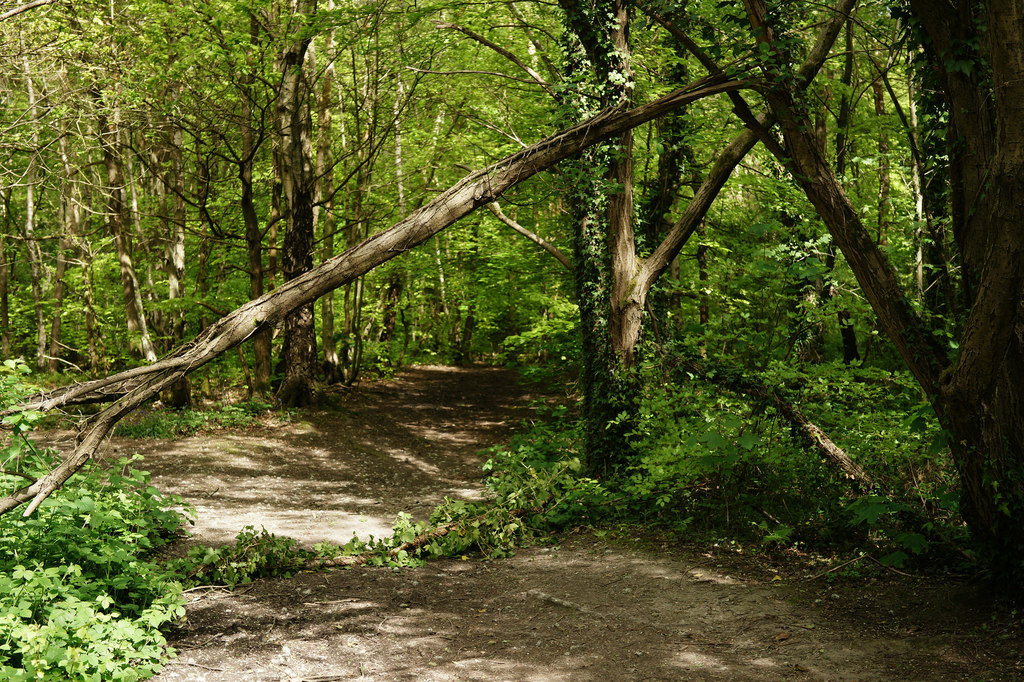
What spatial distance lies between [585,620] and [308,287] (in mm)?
3106

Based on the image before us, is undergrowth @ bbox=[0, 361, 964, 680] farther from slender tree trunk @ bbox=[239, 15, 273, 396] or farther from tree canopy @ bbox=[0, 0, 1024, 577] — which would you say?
slender tree trunk @ bbox=[239, 15, 273, 396]

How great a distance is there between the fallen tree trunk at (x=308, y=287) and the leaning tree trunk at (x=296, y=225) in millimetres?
9621

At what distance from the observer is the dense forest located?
469cm

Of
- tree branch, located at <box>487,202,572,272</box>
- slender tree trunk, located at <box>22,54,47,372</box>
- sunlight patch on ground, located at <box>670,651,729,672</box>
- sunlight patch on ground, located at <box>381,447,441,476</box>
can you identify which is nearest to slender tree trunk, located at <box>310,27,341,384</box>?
tree branch, located at <box>487,202,572,272</box>

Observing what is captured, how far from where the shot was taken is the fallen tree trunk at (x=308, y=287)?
13.4 feet

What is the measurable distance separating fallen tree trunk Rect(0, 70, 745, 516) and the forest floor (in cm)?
147

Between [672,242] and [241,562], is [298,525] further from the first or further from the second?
[672,242]

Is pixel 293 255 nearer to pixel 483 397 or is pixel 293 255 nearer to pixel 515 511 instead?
pixel 483 397

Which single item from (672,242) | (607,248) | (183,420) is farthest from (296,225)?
(672,242)

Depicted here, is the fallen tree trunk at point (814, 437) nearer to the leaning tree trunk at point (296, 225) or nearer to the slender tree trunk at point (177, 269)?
the leaning tree trunk at point (296, 225)

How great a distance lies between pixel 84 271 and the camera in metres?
15.3

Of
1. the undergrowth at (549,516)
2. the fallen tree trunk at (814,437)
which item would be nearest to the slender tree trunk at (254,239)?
the undergrowth at (549,516)

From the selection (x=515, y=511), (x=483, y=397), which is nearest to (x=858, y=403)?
(x=515, y=511)

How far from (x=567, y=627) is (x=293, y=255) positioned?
11.3 meters
